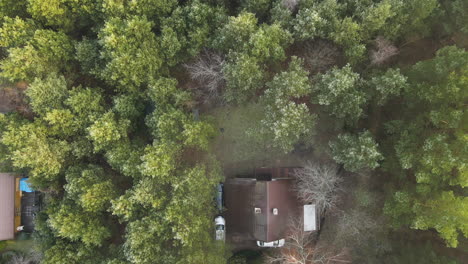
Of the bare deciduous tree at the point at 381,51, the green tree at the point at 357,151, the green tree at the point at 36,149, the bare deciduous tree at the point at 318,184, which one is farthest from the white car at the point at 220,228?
the bare deciduous tree at the point at 381,51

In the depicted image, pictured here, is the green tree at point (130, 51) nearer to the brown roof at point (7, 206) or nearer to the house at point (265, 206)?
the house at point (265, 206)

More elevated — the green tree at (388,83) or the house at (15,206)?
the green tree at (388,83)

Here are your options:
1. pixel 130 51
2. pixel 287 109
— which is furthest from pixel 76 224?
pixel 287 109

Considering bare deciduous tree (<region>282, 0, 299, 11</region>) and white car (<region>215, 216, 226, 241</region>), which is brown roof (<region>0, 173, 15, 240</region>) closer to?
white car (<region>215, 216, 226, 241</region>)

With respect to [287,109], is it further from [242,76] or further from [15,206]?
[15,206]

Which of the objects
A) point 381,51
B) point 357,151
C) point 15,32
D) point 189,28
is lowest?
point 357,151

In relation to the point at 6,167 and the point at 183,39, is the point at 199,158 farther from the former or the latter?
the point at 6,167

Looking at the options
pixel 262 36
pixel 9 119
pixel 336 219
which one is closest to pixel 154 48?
pixel 262 36
